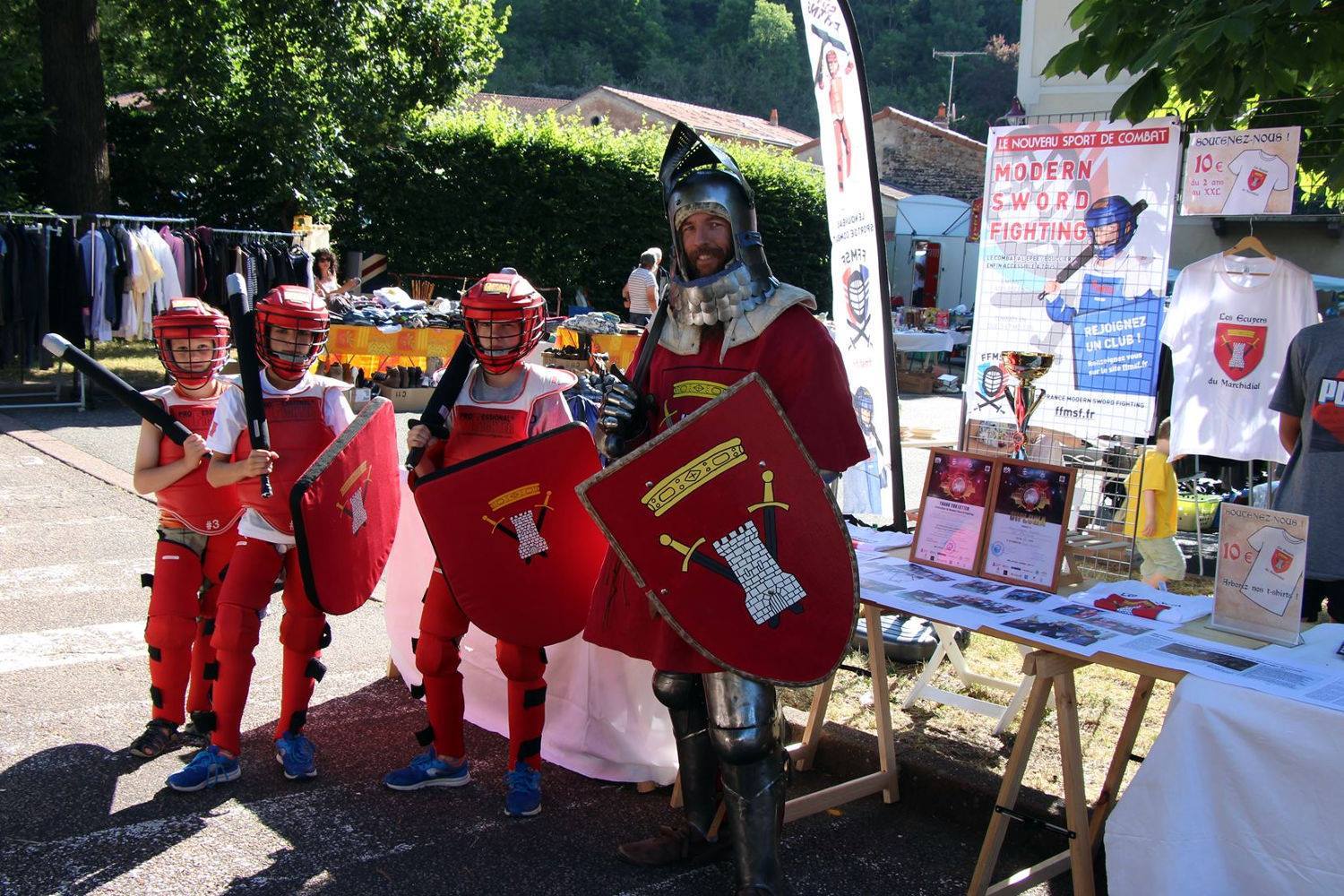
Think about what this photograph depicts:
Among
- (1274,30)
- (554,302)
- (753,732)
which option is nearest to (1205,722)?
(753,732)

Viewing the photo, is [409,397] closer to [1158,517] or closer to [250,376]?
[1158,517]

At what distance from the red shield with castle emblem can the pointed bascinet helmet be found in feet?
12.3

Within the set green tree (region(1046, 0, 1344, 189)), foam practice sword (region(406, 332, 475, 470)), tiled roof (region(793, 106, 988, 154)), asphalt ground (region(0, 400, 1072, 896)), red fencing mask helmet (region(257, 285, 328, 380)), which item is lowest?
asphalt ground (region(0, 400, 1072, 896))

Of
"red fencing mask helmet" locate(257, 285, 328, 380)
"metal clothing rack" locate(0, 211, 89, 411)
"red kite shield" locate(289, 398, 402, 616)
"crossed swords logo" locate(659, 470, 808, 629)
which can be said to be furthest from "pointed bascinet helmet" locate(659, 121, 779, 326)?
"metal clothing rack" locate(0, 211, 89, 411)

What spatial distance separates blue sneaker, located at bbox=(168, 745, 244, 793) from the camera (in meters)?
3.44

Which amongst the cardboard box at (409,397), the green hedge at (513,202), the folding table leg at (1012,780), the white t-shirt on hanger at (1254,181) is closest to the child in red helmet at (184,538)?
the folding table leg at (1012,780)

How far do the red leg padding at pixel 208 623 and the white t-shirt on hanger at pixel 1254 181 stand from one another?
4120 mm

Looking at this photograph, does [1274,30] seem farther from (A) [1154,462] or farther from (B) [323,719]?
(B) [323,719]

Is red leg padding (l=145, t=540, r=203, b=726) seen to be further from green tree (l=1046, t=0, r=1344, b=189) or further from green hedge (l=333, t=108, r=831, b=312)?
green hedge (l=333, t=108, r=831, b=312)

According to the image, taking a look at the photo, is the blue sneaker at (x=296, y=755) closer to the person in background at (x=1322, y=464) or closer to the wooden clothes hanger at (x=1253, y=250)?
the person in background at (x=1322, y=464)

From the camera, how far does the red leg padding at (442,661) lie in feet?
11.4

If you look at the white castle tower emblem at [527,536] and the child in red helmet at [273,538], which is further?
the child in red helmet at [273,538]

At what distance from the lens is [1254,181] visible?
4.58 metres

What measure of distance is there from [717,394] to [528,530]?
76 cm
